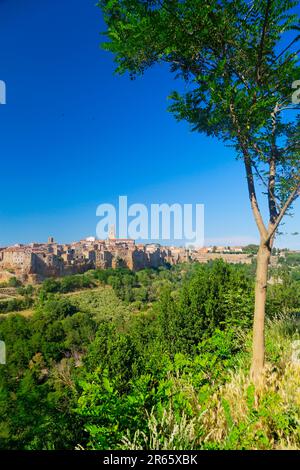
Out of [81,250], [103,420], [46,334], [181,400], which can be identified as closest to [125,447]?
[103,420]

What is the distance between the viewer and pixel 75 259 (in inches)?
2928

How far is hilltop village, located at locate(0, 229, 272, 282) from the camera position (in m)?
63.9

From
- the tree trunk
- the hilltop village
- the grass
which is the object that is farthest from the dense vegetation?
the hilltop village

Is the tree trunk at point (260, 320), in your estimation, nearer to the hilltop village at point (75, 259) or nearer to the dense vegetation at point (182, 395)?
the dense vegetation at point (182, 395)

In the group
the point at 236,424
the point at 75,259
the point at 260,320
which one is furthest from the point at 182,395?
the point at 75,259

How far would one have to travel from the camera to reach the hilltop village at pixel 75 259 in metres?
63.9

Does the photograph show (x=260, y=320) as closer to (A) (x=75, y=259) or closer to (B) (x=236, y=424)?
(B) (x=236, y=424)

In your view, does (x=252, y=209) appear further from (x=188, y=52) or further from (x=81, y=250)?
(x=81, y=250)

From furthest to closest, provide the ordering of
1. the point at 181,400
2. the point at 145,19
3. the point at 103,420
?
the point at 145,19
the point at 181,400
the point at 103,420

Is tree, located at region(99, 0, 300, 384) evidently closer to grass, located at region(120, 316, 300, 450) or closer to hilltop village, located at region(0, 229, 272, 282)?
grass, located at region(120, 316, 300, 450)

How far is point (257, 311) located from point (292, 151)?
7.09ft

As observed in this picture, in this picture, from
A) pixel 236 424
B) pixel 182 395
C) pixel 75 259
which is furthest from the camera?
pixel 75 259

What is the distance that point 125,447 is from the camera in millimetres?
2303

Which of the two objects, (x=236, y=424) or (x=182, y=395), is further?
(x=182, y=395)
